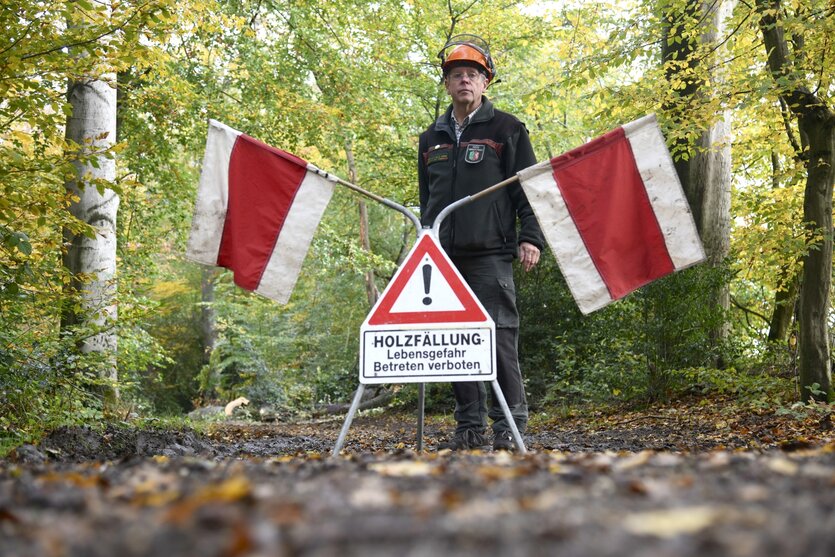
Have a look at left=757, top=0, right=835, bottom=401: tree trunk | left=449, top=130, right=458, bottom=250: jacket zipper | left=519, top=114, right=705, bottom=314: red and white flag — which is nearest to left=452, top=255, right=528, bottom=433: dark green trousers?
left=449, top=130, right=458, bottom=250: jacket zipper

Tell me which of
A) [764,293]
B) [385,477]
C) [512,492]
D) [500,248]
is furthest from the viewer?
[764,293]

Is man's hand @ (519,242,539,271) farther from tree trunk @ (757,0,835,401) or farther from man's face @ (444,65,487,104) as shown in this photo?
tree trunk @ (757,0,835,401)

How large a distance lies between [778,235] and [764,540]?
36.4 ft

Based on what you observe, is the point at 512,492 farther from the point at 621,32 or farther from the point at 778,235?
the point at 778,235

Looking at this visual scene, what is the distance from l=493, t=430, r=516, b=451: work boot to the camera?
18.8ft

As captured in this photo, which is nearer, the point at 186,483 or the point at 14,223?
the point at 186,483

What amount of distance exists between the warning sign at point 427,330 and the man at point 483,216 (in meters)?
0.97

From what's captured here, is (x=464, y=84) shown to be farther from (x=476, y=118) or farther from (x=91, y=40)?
(x=91, y=40)

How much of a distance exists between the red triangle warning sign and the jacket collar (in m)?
1.49

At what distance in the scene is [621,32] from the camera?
11195 millimetres

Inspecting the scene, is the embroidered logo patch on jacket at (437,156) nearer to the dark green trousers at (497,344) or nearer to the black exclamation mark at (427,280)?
the dark green trousers at (497,344)

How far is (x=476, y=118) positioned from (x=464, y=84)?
25cm

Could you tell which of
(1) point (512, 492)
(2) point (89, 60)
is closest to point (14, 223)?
(2) point (89, 60)

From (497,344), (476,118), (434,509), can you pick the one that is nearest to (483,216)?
(476,118)
